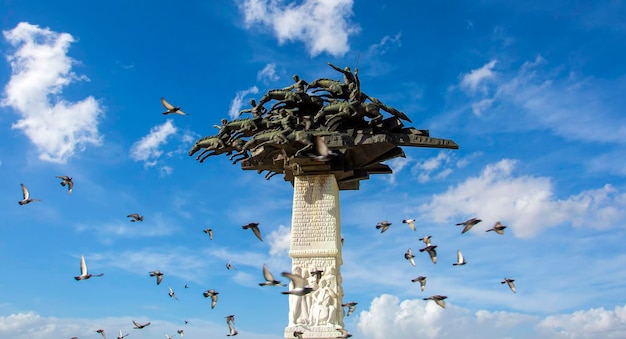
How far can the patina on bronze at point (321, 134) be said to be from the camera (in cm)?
1794

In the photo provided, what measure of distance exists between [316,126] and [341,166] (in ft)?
5.07

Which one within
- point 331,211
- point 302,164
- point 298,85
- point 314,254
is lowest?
point 314,254

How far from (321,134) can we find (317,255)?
3.79 meters

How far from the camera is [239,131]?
1961 cm

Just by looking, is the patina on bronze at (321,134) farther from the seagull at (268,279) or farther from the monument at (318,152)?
the seagull at (268,279)

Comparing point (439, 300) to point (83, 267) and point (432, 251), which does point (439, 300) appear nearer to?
point (432, 251)

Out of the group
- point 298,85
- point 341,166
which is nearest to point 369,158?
point 341,166

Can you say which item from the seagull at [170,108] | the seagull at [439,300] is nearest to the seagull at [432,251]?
the seagull at [439,300]

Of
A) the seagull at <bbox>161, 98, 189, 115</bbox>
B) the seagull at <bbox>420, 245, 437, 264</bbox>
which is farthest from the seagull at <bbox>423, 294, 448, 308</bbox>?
the seagull at <bbox>161, 98, 189, 115</bbox>

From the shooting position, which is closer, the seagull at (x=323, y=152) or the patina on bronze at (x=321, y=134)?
the seagull at (x=323, y=152)

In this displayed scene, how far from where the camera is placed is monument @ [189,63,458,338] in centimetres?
1745

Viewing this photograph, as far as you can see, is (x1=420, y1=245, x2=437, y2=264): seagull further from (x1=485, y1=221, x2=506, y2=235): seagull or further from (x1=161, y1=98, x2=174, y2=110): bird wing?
(x1=161, y1=98, x2=174, y2=110): bird wing

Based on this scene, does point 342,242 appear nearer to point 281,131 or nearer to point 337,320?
point 337,320

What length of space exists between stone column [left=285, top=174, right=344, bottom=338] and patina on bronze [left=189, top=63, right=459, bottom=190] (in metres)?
0.71
